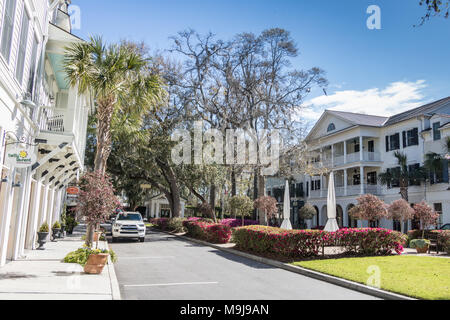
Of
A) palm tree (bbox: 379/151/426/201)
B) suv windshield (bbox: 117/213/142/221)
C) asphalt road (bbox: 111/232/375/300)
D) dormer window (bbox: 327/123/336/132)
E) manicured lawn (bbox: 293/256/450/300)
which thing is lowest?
asphalt road (bbox: 111/232/375/300)

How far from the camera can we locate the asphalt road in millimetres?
8330

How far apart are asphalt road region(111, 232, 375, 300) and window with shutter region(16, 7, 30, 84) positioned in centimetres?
610

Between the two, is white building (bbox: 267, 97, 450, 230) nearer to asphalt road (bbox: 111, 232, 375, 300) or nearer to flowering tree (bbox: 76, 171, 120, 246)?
asphalt road (bbox: 111, 232, 375, 300)

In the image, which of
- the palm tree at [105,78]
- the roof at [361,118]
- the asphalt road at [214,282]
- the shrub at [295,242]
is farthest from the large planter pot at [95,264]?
the roof at [361,118]

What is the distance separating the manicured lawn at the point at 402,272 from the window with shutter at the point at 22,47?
1007 centimetres

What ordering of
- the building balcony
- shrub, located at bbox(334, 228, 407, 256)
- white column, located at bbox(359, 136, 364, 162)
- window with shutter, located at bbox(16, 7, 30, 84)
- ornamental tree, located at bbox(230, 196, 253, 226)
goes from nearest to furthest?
window with shutter, located at bbox(16, 7, 30, 84)
shrub, located at bbox(334, 228, 407, 256)
ornamental tree, located at bbox(230, 196, 253, 226)
the building balcony
white column, located at bbox(359, 136, 364, 162)

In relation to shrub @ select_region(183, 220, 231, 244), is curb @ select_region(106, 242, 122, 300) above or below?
below

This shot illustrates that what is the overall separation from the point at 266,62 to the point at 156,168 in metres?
13.3

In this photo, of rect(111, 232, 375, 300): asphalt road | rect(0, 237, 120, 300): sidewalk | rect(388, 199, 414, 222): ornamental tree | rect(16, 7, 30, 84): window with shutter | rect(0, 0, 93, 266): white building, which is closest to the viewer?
rect(0, 237, 120, 300): sidewalk

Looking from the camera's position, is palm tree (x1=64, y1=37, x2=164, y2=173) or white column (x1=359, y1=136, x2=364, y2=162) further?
white column (x1=359, y1=136, x2=364, y2=162)

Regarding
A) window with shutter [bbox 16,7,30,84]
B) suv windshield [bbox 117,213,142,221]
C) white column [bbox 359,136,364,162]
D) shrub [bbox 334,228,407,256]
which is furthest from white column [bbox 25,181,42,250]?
white column [bbox 359,136,364,162]

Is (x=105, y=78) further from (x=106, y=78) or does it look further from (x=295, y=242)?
(x=295, y=242)

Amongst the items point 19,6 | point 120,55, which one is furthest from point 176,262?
point 19,6

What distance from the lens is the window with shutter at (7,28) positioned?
27.6 feet
